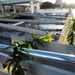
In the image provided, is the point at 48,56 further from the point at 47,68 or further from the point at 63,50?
the point at 63,50

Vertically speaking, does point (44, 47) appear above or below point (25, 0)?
below

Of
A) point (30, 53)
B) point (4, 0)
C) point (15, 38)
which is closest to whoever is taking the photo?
point (30, 53)

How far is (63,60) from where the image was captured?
1.83 ft

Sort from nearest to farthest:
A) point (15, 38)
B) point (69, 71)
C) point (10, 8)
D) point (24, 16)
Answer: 1. point (69, 71)
2. point (15, 38)
3. point (24, 16)
4. point (10, 8)

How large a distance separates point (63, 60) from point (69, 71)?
55 mm

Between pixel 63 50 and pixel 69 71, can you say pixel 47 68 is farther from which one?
pixel 63 50

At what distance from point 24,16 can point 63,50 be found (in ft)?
31.2

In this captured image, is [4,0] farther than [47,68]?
Yes

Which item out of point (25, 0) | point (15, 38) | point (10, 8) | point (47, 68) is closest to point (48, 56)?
point (47, 68)

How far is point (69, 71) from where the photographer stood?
0.55 meters

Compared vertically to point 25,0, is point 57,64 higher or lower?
lower

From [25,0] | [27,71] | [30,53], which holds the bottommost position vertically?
[27,71]

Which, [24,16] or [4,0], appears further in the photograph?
[4,0]

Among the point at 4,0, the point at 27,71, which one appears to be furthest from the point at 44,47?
the point at 4,0
